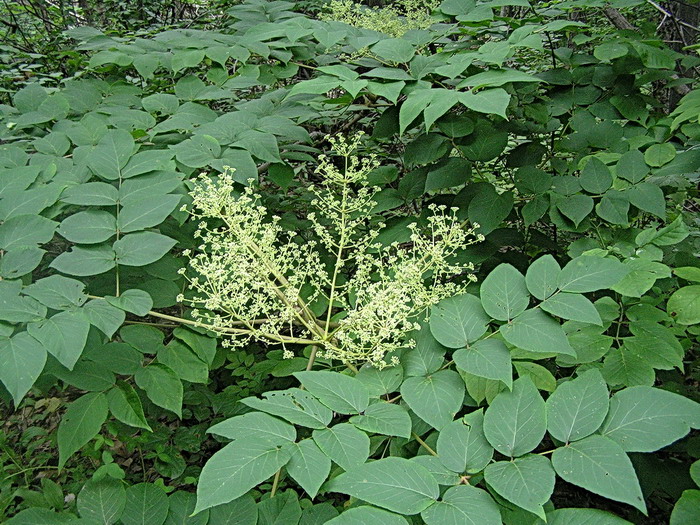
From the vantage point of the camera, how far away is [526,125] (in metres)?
2.51

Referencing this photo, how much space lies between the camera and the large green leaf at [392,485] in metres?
1.00

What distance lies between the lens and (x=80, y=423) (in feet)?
4.87

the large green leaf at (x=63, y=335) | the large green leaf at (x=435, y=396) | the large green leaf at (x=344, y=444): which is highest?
the large green leaf at (x=63, y=335)

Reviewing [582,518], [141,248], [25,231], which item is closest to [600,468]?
[582,518]

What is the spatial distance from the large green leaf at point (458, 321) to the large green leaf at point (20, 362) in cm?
99

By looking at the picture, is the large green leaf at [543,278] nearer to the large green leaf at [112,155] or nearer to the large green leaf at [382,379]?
the large green leaf at [382,379]

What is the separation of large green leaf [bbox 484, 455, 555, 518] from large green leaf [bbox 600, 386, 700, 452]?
18cm

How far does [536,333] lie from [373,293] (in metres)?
0.49

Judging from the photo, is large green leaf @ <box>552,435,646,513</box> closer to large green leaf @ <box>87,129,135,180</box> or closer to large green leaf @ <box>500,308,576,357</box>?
large green leaf @ <box>500,308,576,357</box>

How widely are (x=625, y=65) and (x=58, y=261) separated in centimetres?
254

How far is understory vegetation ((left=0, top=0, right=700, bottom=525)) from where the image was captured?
1.10 m

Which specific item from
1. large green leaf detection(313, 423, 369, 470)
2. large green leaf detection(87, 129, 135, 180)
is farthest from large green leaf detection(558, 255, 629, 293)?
large green leaf detection(87, 129, 135, 180)

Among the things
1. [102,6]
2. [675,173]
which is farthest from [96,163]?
[102,6]

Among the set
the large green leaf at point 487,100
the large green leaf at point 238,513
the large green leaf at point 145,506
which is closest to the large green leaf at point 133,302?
the large green leaf at point 145,506
